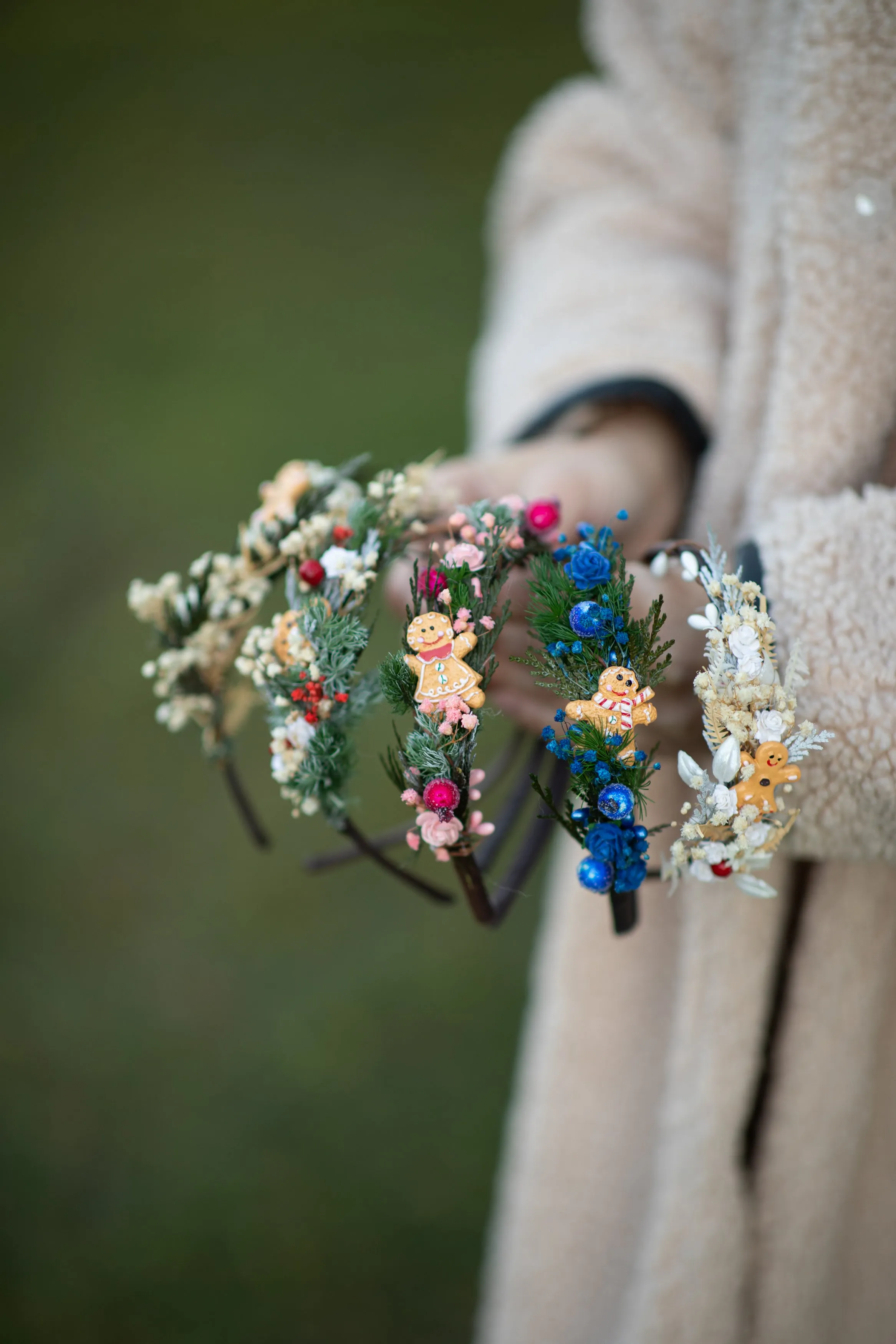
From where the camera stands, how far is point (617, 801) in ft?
1.24

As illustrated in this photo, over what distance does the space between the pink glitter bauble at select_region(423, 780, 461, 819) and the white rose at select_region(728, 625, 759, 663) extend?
15 centimetres

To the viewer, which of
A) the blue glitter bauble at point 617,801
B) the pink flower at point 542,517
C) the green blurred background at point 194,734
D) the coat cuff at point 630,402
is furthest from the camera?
the green blurred background at point 194,734

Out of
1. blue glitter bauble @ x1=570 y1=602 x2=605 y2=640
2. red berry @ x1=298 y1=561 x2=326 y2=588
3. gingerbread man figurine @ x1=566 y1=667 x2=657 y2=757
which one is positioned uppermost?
red berry @ x1=298 y1=561 x2=326 y2=588

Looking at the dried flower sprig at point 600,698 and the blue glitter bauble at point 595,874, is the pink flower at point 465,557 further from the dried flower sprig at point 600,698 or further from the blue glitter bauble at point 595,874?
the blue glitter bauble at point 595,874

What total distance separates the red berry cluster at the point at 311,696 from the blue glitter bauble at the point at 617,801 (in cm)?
14

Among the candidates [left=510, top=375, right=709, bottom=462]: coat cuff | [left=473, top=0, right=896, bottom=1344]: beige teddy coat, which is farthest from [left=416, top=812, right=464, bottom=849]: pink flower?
[left=510, top=375, right=709, bottom=462]: coat cuff

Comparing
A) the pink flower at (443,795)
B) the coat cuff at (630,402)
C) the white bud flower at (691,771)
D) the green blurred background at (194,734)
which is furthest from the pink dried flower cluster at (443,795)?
the green blurred background at (194,734)

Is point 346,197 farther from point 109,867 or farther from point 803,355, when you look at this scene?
point 803,355

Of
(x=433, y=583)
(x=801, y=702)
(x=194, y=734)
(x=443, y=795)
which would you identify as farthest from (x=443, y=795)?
(x=194, y=734)

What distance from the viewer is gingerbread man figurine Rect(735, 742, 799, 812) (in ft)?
1.29

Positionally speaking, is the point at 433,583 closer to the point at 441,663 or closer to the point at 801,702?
the point at 441,663

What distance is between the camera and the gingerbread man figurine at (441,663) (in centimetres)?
39

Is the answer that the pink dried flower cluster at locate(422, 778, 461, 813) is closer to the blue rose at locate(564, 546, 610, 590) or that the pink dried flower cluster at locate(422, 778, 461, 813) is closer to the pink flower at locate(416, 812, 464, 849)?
the pink flower at locate(416, 812, 464, 849)

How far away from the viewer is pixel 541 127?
0.98 metres
